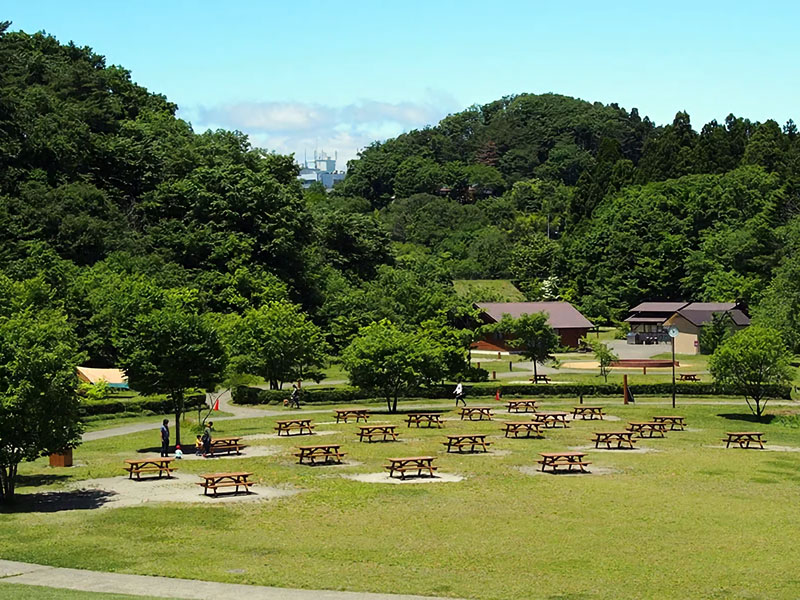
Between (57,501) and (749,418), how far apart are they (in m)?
36.2

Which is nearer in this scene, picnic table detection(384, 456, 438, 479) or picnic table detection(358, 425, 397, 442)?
picnic table detection(384, 456, 438, 479)

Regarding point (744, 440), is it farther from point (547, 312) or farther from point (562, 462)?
point (547, 312)

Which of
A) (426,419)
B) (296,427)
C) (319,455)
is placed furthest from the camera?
(426,419)

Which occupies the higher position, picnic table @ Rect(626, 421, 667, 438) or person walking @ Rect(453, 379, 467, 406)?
person walking @ Rect(453, 379, 467, 406)

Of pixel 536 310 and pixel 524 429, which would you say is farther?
pixel 536 310

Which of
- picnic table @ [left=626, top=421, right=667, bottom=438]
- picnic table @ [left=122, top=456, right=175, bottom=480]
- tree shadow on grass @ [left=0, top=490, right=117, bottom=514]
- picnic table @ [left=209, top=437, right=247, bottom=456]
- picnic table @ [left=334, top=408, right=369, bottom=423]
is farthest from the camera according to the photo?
picnic table @ [left=334, top=408, right=369, bottom=423]

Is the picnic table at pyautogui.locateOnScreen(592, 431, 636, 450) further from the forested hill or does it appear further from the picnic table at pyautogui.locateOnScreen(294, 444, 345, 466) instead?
the forested hill

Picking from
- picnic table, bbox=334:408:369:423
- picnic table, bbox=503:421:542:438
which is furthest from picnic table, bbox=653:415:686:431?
picnic table, bbox=334:408:369:423

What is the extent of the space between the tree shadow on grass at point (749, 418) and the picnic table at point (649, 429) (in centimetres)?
664

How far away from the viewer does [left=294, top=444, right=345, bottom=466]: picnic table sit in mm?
37250

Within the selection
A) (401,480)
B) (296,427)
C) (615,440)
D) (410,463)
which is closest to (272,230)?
(296,427)

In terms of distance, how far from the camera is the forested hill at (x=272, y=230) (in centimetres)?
7800

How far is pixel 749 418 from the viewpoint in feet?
174

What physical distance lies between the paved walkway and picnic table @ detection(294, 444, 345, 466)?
1586 centimetres
